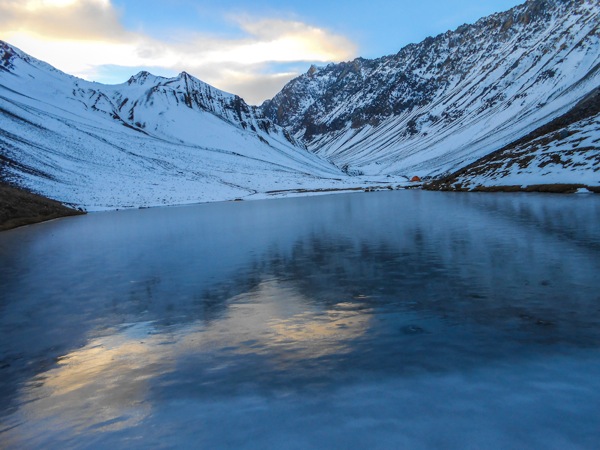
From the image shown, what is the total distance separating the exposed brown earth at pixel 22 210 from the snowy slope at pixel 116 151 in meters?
12.8

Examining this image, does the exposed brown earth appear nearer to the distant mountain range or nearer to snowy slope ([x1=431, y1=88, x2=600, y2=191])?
the distant mountain range

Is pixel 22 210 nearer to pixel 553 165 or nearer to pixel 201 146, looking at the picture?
pixel 553 165

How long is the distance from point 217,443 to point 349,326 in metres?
4.09

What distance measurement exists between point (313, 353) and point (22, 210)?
44854mm

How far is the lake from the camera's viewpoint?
5.22 meters

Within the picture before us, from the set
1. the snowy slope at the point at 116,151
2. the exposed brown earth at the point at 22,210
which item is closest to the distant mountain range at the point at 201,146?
the snowy slope at the point at 116,151

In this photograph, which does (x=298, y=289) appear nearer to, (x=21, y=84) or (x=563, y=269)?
(x=563, y=269)

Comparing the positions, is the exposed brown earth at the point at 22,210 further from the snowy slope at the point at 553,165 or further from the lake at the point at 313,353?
the snowy slope at the point at 553,165

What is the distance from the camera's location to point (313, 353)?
24.3ft

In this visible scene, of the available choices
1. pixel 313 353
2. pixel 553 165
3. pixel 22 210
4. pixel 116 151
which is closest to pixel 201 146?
pixel 116 151

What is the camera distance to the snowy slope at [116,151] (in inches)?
3056

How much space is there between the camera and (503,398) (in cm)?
561

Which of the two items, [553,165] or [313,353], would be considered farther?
[553,165]

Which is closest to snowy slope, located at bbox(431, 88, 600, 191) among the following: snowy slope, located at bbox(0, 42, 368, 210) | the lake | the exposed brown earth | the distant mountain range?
the distant mountain range
